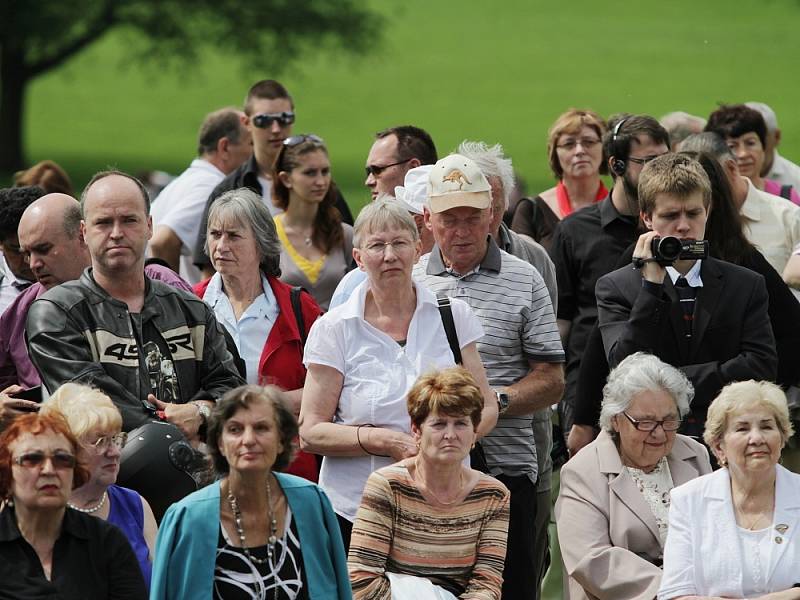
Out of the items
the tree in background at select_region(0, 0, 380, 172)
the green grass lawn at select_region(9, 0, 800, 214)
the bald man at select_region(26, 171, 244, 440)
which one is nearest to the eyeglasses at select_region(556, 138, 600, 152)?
the bald man at select_region(26, 171, 244, 440)

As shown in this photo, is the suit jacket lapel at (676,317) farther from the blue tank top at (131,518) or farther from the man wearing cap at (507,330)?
the blue tank top at (131,518)

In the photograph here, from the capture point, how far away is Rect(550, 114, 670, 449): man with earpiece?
707 cm

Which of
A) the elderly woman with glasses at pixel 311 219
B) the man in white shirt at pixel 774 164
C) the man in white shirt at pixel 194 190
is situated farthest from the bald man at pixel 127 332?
the man in white shirt at pixel 774 164

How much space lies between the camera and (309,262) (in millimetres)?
7523

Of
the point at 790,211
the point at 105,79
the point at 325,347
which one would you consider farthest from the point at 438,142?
the point at 325,347

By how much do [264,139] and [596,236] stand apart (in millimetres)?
2240

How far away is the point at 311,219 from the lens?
25.2 feet

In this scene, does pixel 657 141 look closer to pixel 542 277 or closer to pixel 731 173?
pixel 731 173

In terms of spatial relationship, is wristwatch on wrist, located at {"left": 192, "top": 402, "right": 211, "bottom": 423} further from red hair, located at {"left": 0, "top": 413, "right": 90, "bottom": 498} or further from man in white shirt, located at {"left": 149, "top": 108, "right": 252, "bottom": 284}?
man in white shirt, located at {"left": 149, "top": 108, "right": 252, "bottom": 284}

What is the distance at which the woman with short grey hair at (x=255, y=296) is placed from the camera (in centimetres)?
625

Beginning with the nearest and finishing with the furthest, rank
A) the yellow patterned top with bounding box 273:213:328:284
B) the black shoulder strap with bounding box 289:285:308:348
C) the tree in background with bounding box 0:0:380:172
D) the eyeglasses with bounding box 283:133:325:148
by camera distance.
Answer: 1. the black shoulder strap with bounding box 289:285:308:348
2. the yellow patterned top with bounding box 273:213:328:284
3. the eyeglasses with bounding box 283:133:325:148
4. the tree in background with bounding box 0:0:380:172

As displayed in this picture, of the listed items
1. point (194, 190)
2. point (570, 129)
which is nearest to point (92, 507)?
point (194, 190)

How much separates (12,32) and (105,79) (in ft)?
36.3

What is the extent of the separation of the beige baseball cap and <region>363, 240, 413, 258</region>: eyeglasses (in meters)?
0.41
